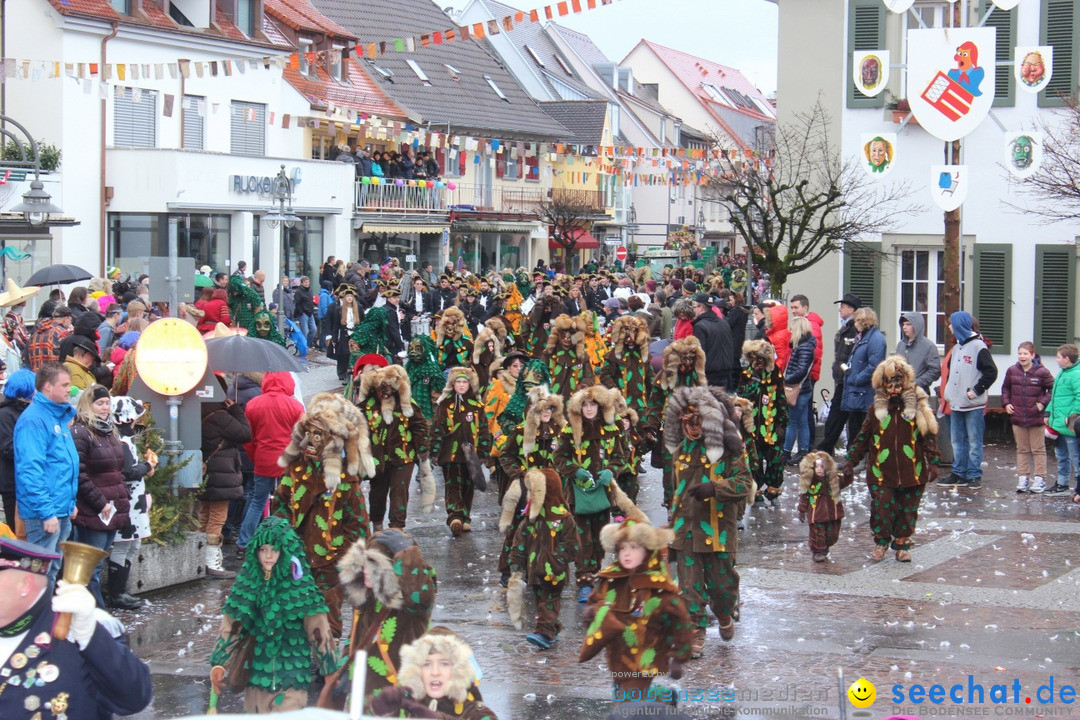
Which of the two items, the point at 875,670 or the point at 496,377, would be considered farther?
the point at 496,377

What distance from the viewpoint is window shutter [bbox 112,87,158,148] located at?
3031cm

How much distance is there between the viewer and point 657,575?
6770mm

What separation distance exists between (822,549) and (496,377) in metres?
3.40

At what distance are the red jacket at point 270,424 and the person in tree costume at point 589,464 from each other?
2.32 m

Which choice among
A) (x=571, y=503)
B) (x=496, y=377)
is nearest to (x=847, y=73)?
(x=496, y=377)

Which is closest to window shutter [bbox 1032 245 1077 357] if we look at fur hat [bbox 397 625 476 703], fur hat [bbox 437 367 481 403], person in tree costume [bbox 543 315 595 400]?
person in tree costume [bbox 543 315 595 400]

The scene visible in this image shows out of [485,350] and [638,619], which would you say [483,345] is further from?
[638,619]

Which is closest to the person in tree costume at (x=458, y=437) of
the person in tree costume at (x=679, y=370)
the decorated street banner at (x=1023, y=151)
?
the person in tree costume at (x=679, y=370)

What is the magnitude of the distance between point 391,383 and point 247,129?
2446 centimetres

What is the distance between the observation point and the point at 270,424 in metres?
11.2

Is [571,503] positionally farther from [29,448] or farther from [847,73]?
[847,73]

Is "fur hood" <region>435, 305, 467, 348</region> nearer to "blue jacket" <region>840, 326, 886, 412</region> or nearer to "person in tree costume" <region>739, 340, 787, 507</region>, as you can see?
"person in tree costume" <region>739, 340, 787, 507</region>

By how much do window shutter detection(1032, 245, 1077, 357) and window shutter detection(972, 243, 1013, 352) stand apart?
1.20 feet

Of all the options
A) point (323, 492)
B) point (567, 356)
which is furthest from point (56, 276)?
point (323, 492)
